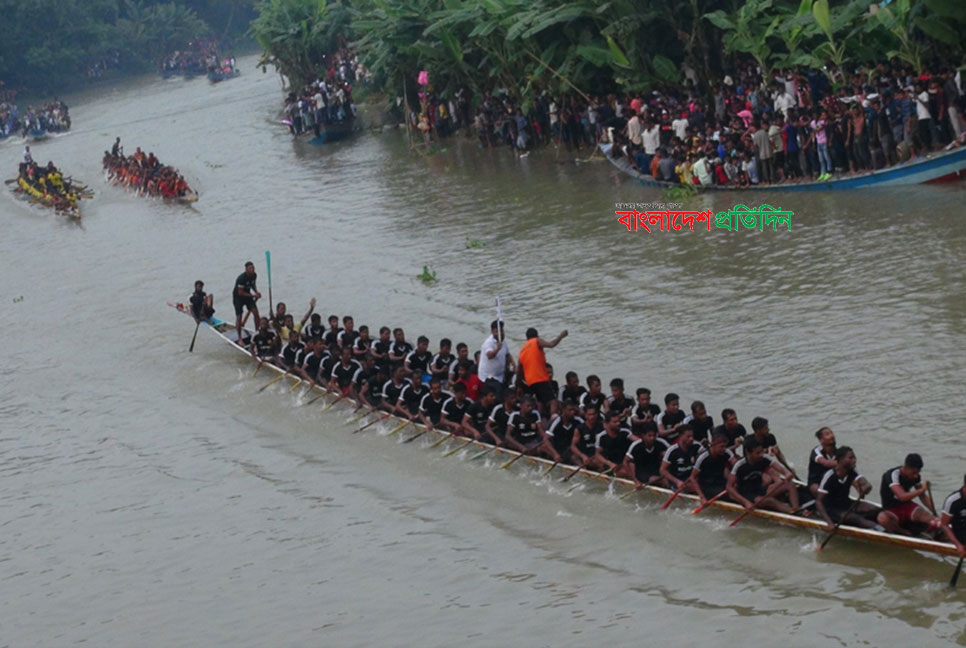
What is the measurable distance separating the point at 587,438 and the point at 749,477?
6.81 ft

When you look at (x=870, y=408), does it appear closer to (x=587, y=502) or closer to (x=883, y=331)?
(x=883, y=331)

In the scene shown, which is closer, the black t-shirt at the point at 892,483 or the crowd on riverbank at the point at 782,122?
the black t-shirt at the point at 892,483

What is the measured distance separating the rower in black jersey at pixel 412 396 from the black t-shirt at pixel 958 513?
693 centimetres

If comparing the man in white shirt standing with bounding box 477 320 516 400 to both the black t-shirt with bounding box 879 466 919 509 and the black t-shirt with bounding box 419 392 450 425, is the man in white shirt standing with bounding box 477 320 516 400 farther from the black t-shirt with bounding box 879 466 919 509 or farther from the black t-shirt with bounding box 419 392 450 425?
the black t-shirt with bounding box 879 466 919 509

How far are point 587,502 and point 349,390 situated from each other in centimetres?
484

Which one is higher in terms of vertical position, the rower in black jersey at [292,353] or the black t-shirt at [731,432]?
the rower in black jersey at [292,353]

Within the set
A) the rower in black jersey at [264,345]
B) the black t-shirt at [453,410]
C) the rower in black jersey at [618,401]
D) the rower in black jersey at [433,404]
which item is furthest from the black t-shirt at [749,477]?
the rower in black jersey at [264,345]

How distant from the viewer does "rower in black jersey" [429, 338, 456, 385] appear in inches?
595

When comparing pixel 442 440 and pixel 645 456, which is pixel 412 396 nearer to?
pixel 442 440

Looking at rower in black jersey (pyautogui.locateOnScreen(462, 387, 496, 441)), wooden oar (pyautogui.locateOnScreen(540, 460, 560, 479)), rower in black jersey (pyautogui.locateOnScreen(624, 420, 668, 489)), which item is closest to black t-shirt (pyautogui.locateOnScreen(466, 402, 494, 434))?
rower in black jersey (pyautogui.locateOnScreen(462, 387, 496, 441))

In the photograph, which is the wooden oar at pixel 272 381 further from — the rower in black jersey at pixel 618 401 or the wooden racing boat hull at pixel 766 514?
the rower in black jersey at pixel 618 401

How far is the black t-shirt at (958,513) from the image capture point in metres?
9.55

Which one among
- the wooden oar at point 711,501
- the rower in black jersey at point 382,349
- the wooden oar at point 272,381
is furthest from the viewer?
the wooden oar at point 272,381

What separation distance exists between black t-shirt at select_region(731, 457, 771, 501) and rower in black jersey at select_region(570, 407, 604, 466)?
175 cm
